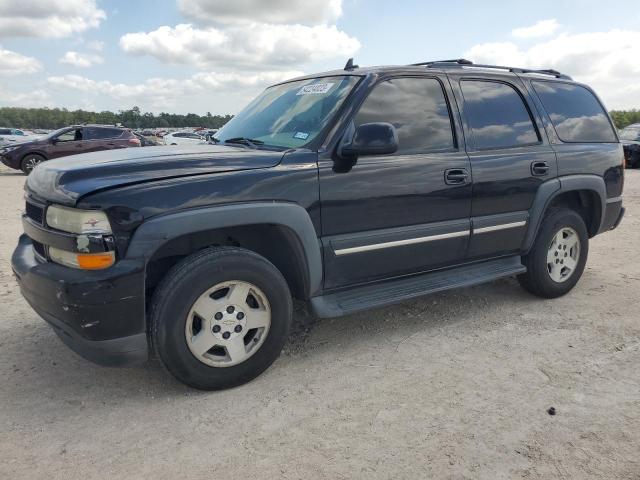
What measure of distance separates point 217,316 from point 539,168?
9.29 ft

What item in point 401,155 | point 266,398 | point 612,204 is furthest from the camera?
point 612,204

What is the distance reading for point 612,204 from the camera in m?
4.95

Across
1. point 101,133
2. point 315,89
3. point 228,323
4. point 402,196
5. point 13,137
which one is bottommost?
point 228,323

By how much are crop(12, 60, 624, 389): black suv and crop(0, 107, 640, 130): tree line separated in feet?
112

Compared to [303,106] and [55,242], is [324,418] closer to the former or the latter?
[55,242]

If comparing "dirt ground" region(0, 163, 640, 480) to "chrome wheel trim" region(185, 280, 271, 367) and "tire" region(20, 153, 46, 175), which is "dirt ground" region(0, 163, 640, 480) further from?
"tire" region(20, 153, 46, 175)

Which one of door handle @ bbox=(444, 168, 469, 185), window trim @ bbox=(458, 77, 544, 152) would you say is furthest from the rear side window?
door handle @ bbox=(444, 168, 469, 185)

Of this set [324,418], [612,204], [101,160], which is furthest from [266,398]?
[612,204]

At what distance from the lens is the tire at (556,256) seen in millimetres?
4500

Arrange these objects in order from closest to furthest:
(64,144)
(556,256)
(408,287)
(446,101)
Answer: (408,287) → (446,101) → (556,256) → (64,144)

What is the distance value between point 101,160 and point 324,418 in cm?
191

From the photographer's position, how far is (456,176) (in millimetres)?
3783

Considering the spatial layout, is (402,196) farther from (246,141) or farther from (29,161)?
(29,161)

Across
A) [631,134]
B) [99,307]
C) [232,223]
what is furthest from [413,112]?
[631,134]
